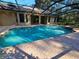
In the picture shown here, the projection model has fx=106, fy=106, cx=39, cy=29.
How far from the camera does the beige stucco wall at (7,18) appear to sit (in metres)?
18.2

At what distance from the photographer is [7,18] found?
18.8 meters

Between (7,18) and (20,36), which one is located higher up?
(7,18)

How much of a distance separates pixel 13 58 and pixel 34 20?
1931 cm

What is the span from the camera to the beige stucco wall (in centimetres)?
1817

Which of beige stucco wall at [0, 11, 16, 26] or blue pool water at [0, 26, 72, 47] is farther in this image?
beige stucco wall at [0, 11, 16, 26]

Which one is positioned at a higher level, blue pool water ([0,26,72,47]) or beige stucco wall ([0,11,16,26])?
beige stucco wall ([0,11,16,26])

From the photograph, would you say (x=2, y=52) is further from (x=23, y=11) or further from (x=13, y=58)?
(x=23, y=11)

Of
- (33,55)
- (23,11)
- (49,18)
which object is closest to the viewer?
(33,55)

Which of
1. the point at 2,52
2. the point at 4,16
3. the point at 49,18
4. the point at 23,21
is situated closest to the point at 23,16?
the point at 23,21

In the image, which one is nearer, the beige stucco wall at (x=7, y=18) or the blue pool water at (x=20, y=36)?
the blue pool water at (x=20, y=36)

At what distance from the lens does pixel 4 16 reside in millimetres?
18453

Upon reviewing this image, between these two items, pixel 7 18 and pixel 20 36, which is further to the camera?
pixel 7 18

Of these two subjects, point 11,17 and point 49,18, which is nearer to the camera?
point 11,17

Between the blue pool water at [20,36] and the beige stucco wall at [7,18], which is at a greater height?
the beige stucco wall at [7,18]
